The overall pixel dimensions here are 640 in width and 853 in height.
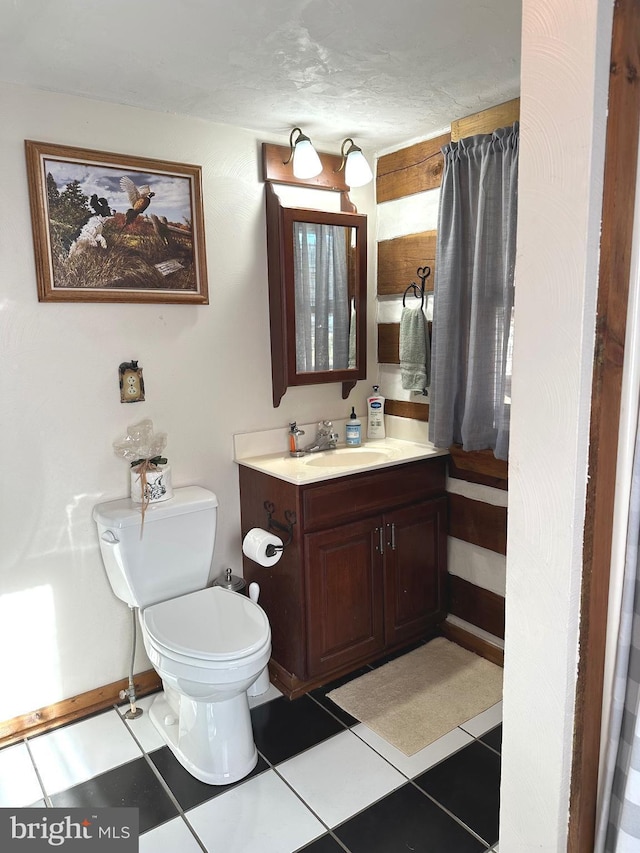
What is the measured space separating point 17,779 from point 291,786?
3.00ft

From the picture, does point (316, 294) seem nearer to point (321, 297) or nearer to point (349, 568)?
point (321, 297)

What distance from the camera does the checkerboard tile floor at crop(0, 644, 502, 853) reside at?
5.89 feet

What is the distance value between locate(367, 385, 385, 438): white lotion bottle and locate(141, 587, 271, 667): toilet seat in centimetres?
110

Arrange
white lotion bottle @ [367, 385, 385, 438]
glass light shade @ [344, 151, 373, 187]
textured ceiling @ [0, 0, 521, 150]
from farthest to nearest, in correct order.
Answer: white lotion bottle @ [367, 385, 385, 438]
glass light shade @ [344, 151, 373, 187]
textured ceiling @ [0, 0, 521, 150]

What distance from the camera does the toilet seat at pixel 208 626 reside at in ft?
6.50

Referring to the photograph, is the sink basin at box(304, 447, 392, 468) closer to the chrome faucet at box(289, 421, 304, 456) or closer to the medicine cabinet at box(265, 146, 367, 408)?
the chrome faucet at box(289, 421, 304, 456)

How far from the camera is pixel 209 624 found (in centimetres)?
222

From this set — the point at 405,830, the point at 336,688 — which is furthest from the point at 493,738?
the point at 336,688

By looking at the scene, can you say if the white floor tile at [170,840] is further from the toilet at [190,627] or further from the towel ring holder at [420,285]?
the towel ring holder at [420,285]

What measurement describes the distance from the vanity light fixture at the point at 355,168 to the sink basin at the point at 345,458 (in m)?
1.20

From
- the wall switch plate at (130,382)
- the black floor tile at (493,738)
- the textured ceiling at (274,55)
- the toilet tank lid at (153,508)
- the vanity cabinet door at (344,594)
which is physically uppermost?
the textured ceiling at (274,55)

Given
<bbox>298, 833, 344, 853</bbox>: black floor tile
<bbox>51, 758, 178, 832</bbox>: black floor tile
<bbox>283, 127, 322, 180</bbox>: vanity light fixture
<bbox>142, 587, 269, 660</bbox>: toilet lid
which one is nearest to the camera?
<bbox>298, 833, 344, 853</bbox>: black floor tile

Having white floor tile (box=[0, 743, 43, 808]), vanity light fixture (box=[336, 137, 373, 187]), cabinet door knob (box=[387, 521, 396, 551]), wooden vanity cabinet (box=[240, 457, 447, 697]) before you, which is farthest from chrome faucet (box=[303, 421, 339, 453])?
white floor tile (box=[0, 743, 43, 808])

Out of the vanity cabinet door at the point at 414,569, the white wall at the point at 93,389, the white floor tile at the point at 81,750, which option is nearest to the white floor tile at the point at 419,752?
the vanity cabinet door at the point at 414,569
